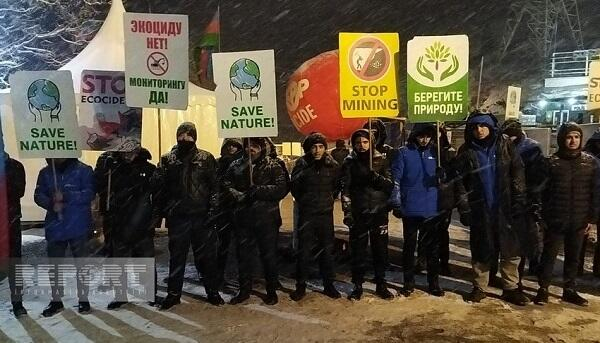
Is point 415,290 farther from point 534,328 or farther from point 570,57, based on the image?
point 570,57

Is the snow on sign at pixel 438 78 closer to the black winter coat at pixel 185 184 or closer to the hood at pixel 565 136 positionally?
the hood at pixel 565 136

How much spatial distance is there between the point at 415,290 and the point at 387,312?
877mm

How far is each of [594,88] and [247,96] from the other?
5051mm

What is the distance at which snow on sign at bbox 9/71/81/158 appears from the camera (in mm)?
6070

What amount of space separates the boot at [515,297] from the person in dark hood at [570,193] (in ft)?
0.53

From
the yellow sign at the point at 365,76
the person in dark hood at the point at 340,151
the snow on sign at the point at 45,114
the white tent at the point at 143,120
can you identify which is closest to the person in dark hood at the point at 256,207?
the yellow sign at the point at 365,76

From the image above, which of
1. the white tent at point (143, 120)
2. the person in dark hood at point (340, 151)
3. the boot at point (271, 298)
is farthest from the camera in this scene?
the white tent at point (143, 120)

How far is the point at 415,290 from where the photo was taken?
6.87 m

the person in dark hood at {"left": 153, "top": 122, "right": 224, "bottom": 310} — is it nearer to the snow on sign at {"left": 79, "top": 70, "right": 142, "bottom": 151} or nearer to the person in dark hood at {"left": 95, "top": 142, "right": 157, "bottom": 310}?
the person in dark hood at {"left": 95, "top": 142, "right": 157, "bottom": 310}

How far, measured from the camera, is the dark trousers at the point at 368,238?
6508mm

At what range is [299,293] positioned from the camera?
6.61 m

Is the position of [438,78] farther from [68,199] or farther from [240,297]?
[68,199]

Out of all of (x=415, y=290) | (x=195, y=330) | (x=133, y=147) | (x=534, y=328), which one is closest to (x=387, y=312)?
(x=415, y=290)

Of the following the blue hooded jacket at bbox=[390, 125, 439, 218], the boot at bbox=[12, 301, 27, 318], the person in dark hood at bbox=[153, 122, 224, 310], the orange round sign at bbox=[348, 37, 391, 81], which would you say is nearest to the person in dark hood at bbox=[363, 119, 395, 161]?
the blue hooded jacket at bbox=[390, 125, 439, 218]
